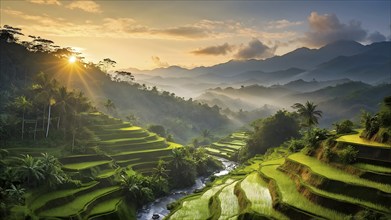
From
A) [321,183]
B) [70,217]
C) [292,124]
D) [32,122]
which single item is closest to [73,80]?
[32,122]

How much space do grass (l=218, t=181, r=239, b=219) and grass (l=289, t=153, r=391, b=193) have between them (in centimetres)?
875

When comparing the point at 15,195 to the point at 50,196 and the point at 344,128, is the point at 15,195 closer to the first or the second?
the point at 50,196

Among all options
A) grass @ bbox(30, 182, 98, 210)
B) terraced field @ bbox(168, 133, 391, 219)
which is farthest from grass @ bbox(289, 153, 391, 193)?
grass @ bbox(30, 182, 98, 210)

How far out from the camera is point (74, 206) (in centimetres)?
3753

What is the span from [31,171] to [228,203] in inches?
887

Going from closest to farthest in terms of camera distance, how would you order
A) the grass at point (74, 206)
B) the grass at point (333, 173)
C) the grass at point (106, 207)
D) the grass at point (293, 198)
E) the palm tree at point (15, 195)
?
1. the grass at point (293, 198)
2. the grass at point (333, 173)
3. the palm tree at point (15, 195)
4. the grass at point (74, 206)
5. the grass at point (106, 207)

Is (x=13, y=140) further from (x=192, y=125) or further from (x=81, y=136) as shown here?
(x=192, y=125)

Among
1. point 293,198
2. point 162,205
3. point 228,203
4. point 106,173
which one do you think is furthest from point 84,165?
point 293,198

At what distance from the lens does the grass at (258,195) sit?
101 feet

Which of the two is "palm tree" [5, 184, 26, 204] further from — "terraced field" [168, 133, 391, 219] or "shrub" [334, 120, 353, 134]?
"shrub" [334, 120, 353, 134]

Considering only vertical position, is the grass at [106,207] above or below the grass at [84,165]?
below

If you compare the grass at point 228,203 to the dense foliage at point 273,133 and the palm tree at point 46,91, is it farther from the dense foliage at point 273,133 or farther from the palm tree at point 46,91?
the dense foliage at point 273,133

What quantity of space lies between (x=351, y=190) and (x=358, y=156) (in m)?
6.12

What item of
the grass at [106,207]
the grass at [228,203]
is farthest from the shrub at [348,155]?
the grass at [106,207]
